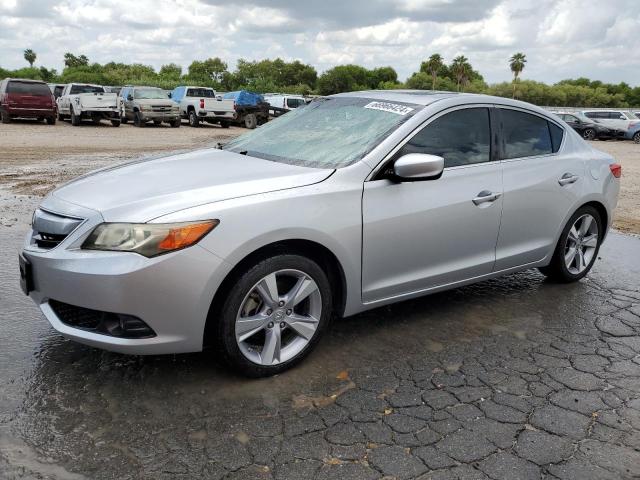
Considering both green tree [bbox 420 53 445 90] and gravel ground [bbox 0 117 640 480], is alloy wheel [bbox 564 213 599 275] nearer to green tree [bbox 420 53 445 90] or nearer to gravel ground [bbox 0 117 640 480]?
gravel ground [bbox 0 117 640 480]

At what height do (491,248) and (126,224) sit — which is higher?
(126,224)

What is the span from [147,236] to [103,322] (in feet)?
1.72

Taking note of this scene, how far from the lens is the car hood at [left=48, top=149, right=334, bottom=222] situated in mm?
3230

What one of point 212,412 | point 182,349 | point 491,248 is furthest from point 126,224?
point 491,248

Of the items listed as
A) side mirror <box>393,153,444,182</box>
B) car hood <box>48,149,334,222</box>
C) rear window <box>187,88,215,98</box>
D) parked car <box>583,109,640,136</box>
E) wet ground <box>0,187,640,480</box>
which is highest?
rear window <box>187,88,215,98</box>

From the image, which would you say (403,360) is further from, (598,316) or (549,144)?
(549,144)

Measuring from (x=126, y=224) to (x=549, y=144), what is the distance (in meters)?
3.50

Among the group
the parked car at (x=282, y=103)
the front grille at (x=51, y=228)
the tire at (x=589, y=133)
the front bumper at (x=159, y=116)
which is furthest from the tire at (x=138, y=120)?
the front grille at (x=51, y=228)

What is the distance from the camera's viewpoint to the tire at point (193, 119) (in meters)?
28.6

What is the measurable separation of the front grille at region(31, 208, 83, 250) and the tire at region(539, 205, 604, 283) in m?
3.84

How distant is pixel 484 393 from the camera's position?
3439mm

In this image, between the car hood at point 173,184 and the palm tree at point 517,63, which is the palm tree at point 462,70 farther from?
the car hood at point 173,184

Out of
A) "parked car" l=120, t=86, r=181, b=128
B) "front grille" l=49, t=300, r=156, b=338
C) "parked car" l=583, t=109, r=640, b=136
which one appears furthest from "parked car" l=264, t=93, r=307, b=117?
"front grille" l=49, t=300, r=156, b=338

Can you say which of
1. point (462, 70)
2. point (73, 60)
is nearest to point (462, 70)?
point (462, 70)
